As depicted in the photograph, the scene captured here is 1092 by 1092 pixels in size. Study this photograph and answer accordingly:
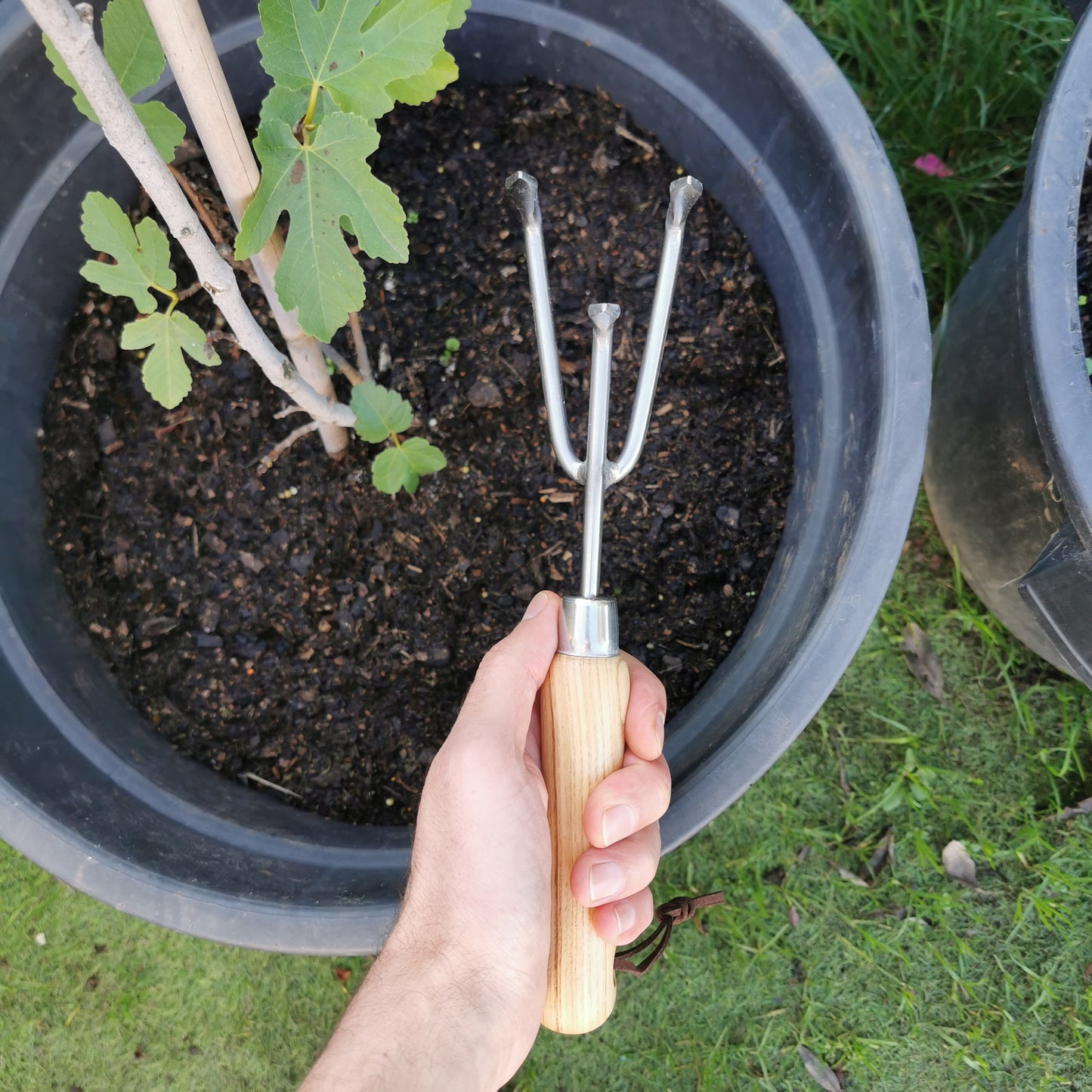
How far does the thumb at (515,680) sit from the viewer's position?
897 mm

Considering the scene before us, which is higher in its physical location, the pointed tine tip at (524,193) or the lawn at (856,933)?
the pointed tine tip at (524,193)

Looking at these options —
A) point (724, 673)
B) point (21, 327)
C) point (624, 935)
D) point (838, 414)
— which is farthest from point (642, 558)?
point (21, 327)

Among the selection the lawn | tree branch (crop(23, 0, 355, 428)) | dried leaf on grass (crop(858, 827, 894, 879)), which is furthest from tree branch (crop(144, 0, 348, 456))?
dried leaf on grass (crop(858, 827, 894, 879))

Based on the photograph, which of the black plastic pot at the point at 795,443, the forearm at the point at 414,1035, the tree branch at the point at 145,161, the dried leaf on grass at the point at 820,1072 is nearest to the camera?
the tree branch at the point at 145,161

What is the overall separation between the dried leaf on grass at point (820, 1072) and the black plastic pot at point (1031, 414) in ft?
2.43

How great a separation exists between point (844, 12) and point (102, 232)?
4.31 feet

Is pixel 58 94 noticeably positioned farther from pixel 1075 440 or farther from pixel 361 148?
pixel 1075 440

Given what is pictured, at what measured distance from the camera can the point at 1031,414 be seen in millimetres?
1082

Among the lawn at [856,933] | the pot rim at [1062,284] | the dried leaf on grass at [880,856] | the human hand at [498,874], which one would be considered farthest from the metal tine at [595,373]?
the dried leaf on grass at [880,856]

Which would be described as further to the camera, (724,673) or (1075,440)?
(724,673)

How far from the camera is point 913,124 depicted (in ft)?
5.00

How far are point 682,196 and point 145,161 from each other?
494 millimetres

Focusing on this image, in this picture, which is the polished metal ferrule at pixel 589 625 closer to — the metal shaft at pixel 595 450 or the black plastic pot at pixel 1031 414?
the metal shaft at pixel 595 450

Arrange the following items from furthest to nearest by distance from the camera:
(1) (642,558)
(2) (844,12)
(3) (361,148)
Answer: (2) (844,12), (1) (642,558), (3) (361,148)
